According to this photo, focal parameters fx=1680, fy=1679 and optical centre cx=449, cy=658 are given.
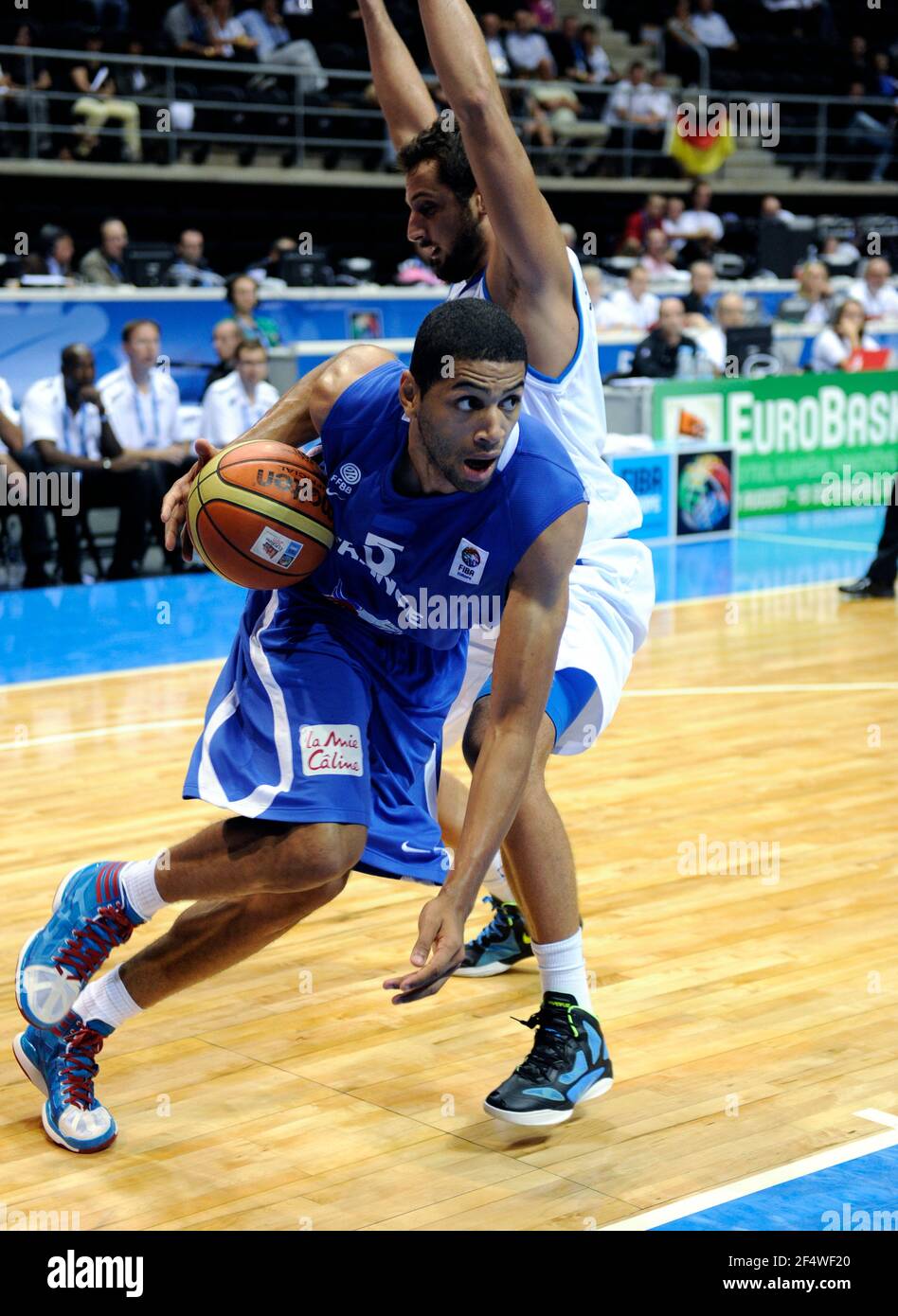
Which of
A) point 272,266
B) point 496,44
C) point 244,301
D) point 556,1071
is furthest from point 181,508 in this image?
point 496,44

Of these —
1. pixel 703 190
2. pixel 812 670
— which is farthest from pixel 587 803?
pixel 703 190

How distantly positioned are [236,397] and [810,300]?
6.75 m

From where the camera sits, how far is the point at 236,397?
10344 millimetres

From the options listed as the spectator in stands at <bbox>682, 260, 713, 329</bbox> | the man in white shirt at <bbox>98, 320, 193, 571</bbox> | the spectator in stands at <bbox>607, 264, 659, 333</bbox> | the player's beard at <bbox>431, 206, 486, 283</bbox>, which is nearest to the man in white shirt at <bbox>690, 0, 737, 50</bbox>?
the spectator in stands at <bbox>607, 264, 659, 333</bbox>

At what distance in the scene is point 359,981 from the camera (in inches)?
160

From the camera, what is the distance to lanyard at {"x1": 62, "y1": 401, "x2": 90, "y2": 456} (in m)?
9.77

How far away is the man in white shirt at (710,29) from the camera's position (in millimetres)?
20438

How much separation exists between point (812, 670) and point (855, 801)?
7.06ft

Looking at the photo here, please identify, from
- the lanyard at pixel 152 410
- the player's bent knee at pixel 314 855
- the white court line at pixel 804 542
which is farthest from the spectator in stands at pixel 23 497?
the player's bent knee at pixel 314 855

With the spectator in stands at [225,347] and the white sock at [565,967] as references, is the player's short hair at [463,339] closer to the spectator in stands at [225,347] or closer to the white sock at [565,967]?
the white sock at [565,967]

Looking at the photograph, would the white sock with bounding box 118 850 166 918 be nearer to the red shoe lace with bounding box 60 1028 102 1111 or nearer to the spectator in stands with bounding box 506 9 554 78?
the red shoe lace with bounding box 60 1028 102 1111

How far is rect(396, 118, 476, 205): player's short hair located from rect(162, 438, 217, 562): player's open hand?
→ 0.71 m

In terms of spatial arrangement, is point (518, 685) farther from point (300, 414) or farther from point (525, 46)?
point (525, 46)
